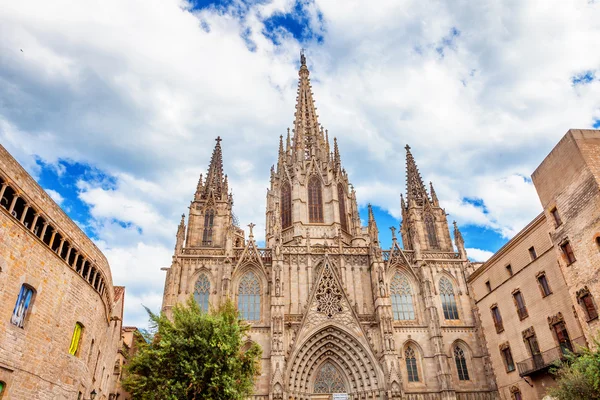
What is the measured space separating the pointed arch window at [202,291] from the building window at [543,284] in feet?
69.2

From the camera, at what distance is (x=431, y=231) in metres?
36.3

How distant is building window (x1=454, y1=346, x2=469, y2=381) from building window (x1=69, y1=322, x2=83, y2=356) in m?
23.9

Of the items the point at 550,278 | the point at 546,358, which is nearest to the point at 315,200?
the point at 550,278

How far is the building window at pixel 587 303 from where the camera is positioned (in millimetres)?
17962

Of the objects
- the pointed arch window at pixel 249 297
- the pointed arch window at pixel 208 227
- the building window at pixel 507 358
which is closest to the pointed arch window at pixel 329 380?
the pointed arch window at pixel 249 297

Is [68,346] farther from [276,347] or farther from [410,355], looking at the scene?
[410,355]

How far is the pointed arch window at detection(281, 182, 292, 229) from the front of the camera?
125 ft

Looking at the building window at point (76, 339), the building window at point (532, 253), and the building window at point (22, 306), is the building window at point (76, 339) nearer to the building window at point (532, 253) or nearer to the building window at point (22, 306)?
the building window at point (22, 306)

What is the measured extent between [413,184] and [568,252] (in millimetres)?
20795

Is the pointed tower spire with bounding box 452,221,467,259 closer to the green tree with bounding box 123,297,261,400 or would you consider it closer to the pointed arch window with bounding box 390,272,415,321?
the pointed arch window with bounding box 390,272,415,321

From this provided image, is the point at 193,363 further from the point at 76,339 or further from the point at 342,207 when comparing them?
the point at 342,207

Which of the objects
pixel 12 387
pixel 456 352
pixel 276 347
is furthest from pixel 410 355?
pixel 12 387

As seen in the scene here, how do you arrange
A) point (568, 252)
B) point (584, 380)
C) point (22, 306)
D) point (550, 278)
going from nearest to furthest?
point (22, 306), point (584, 380), point (568, 252), point (550, 278)

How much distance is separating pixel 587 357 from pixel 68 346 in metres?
18.9
